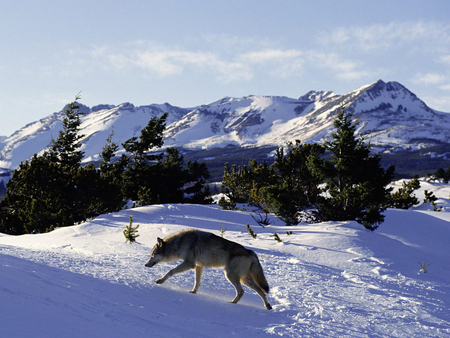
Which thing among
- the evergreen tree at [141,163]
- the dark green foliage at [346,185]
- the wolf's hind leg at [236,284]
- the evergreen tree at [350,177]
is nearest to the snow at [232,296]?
the wolf's hind leg at [236,284]

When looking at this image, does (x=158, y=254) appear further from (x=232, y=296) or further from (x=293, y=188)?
(x=293, y=188)

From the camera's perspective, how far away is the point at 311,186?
74.7 ft

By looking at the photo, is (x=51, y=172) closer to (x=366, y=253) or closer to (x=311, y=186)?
(x=311, y=186)

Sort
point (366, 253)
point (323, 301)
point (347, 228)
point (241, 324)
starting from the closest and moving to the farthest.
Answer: point (241, 324), point (323, 301), point (366, 253), point (347, 228)

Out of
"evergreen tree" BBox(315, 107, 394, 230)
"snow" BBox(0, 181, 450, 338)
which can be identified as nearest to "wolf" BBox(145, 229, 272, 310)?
"snow" BBox(0, 181, 450, 338)

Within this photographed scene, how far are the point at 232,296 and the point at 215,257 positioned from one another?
38.5 inches

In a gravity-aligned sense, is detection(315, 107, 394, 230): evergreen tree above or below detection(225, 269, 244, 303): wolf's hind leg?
above

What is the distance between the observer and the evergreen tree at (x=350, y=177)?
60.3 ft

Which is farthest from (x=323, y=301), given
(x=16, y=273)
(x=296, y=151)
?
(x=296, y=151)

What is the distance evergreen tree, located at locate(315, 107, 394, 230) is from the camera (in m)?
18.4

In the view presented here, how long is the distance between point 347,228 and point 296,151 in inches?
443

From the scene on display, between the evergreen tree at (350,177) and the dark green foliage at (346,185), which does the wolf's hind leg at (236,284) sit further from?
the evergreen tree at (350,177)

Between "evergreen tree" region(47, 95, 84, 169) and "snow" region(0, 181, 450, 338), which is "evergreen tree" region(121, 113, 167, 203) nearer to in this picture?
"evergreen tree" region(47, 95, 84, 169)

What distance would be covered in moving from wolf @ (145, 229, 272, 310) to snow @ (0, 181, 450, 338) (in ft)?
1.11
